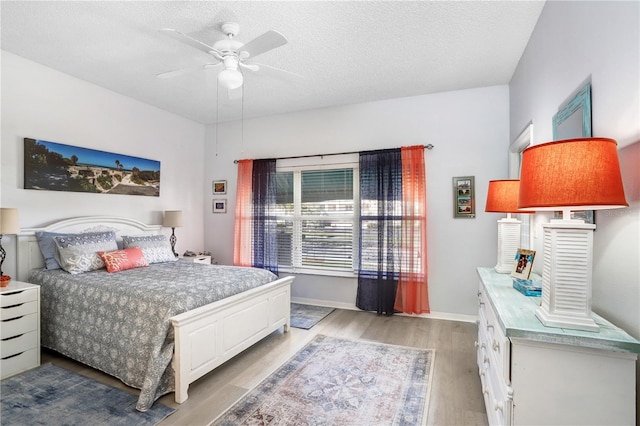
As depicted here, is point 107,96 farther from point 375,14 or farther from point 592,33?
point 592,33

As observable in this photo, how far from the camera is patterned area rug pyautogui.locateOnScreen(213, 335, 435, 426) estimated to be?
6.67 ft

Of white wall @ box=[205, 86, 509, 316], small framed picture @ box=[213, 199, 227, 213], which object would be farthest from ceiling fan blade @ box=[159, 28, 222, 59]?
small framed picture @ box=[213, 199, 227, 213]

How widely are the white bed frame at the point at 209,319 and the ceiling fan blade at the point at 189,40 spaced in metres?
1.83

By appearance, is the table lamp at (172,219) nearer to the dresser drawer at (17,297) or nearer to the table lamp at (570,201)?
the dresser drawer at (17,297)

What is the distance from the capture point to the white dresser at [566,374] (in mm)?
1106

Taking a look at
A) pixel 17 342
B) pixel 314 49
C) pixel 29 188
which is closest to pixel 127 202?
pixel 29 188

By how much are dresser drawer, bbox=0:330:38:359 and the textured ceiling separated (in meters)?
2.51

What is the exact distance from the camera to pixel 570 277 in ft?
4.02

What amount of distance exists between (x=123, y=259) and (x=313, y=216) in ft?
7.79

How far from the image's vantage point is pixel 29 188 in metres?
3.18

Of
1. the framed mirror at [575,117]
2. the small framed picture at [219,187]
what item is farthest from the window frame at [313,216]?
the framed mirror at [575,117]

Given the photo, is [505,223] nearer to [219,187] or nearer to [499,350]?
[499,350]

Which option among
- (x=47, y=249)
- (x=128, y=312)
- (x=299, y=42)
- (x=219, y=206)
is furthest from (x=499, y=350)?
(x=219, y=206)

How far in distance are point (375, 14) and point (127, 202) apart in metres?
3.63
